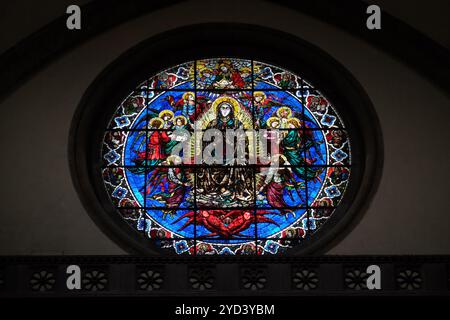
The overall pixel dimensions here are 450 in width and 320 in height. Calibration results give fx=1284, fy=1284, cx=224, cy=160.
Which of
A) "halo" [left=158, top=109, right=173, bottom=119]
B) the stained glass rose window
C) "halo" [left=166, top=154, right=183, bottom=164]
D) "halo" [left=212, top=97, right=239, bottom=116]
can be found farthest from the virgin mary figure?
"halo" [left=158, top=109, right=173, bottom=119]

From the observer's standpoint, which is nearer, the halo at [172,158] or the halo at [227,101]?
the halo at [172,158]

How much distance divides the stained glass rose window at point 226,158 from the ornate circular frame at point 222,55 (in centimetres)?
13

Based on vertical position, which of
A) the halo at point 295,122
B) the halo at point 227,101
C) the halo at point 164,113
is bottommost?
the halo at point 295,122

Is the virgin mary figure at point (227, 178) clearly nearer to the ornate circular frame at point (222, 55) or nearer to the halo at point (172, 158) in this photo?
the halo at point (172, 158)

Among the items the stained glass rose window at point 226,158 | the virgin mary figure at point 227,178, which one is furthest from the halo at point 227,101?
the virgin mary figure at point 227,178

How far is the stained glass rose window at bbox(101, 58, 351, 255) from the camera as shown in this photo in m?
16.3

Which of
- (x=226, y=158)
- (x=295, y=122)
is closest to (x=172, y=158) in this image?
(x=226, y=158)

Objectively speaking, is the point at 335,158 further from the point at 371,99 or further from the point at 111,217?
the point at 111,217

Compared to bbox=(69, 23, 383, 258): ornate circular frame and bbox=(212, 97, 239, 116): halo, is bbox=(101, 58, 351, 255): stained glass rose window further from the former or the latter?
bbox=(69, 23, 383, 258): ornate circular frame

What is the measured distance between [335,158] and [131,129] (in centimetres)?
273

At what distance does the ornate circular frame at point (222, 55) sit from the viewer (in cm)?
1591

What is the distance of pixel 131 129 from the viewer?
17.1 meters

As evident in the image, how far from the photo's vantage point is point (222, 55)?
17641 mm
